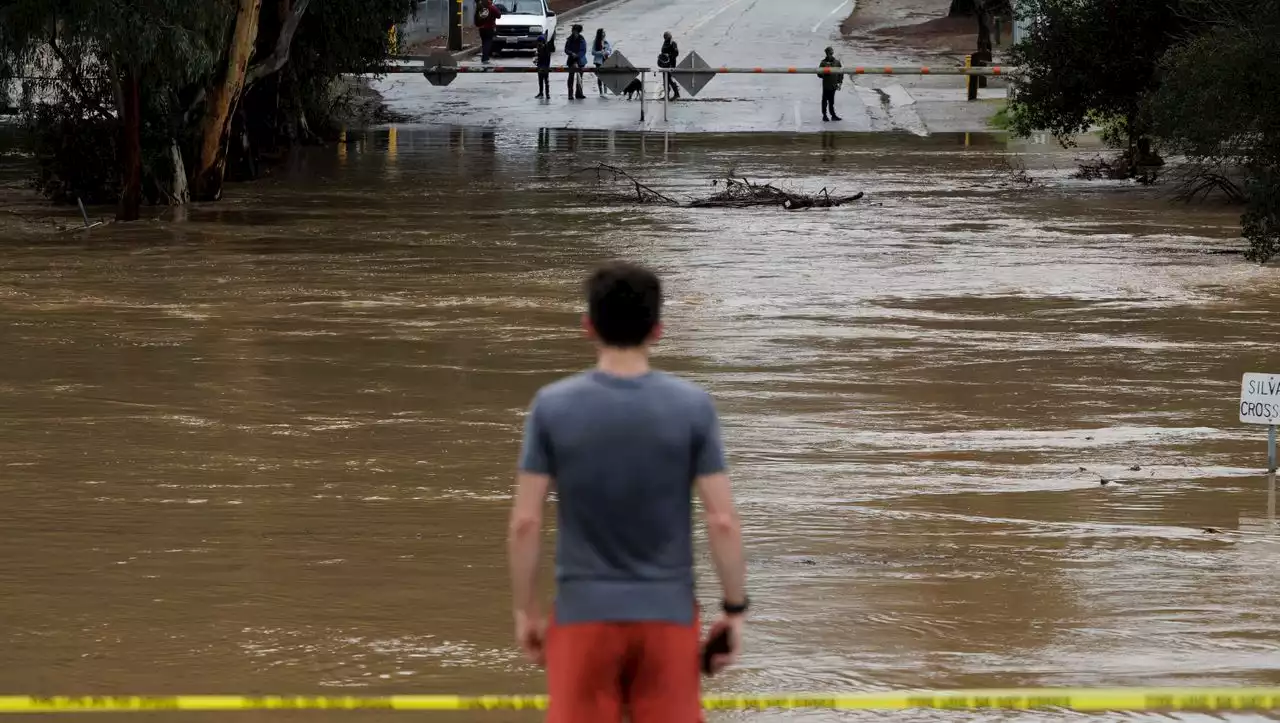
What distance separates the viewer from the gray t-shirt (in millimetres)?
4395

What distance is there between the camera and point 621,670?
4.48m

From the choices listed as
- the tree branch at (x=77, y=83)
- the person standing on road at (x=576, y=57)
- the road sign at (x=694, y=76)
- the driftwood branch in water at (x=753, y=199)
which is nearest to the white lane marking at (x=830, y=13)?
the person standing on road at (x=576, y=57)

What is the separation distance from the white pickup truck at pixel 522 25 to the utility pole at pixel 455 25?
1.23m

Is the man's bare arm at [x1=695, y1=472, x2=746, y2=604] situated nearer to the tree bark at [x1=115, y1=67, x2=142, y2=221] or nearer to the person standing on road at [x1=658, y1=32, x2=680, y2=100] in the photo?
the tree bark at [x1=115, y1=67, x2=142, y2=221]

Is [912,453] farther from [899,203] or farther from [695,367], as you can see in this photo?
[899,203]

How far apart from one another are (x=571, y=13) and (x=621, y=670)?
64311 mm

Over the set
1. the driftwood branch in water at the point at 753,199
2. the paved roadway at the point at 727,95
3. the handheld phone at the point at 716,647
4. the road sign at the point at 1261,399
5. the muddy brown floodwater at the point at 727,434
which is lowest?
the muddy brown floodwater at the point at 727,434

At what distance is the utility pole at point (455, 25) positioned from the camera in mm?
55312

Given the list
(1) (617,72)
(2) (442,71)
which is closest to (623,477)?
(1) (617,72)

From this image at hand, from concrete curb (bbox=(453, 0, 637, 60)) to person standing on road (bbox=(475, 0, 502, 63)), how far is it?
1.10m

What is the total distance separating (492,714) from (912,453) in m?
5.48

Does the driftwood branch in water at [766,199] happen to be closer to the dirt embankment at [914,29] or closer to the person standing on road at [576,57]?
the person standing on road at [576,57]

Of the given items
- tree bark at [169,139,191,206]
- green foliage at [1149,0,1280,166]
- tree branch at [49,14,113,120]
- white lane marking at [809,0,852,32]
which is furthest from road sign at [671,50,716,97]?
white lane marking at [809,0,852,32]

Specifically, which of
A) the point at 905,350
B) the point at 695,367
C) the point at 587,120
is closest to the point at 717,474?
the point at 695,367
